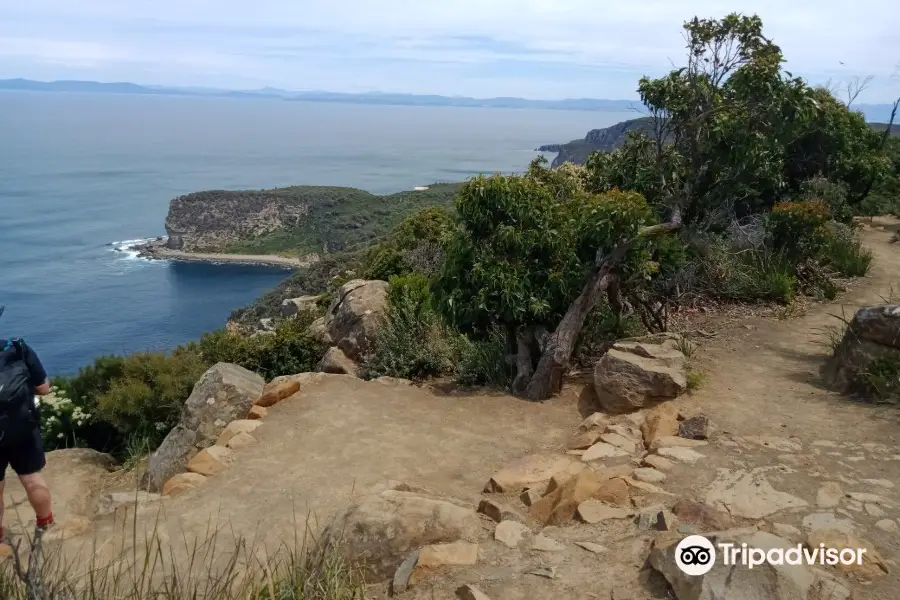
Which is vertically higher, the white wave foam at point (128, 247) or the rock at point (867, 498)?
the rock at point (867, 498)

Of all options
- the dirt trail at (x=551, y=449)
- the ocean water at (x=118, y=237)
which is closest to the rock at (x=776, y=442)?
the dirt trail at (x=551, y=449)

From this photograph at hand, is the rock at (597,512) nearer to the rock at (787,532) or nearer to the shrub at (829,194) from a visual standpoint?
the rock at (787,532)

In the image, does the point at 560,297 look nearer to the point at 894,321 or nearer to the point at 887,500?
the point at 894,321

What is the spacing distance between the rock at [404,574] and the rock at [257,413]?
14.1ft

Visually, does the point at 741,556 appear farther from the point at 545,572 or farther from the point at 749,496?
the point at 749,496

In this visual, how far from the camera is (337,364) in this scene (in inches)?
420

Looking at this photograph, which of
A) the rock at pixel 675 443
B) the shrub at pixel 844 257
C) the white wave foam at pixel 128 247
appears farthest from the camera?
the white wave foam at pixel 128 247

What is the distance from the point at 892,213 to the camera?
19438 mm

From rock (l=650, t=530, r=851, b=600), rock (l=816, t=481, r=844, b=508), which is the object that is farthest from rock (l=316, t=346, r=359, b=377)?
rock (l=650, t=530, r=851, b=600)

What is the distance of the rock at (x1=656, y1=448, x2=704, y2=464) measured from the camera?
5.54m

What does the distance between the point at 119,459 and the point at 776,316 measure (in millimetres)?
9861

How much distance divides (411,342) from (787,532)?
6456 millimetres

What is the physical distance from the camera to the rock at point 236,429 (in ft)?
24.7

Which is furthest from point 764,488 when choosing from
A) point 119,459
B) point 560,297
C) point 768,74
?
point 119,459
